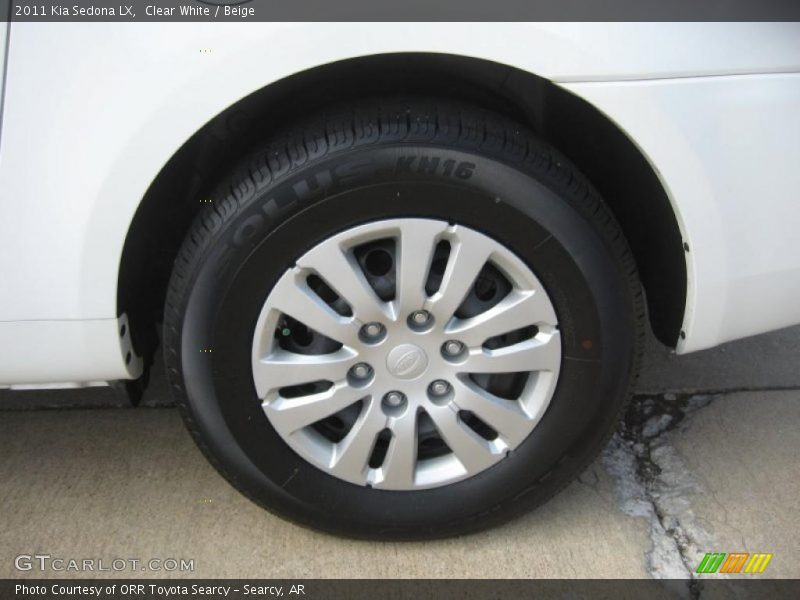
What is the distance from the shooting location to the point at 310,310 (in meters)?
1.69

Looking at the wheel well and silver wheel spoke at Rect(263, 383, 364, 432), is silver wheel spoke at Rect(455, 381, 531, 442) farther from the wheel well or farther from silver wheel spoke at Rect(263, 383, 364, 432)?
the wheel well

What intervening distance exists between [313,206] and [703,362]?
1.72m

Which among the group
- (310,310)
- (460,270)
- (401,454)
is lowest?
(401,454)

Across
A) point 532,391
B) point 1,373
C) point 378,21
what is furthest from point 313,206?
point 1,373

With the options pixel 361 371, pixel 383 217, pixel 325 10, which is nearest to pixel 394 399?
pixel 361 371

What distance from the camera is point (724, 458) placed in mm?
2273

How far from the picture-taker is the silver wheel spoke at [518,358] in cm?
176

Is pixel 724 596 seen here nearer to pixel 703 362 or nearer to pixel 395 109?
pixel 703 362

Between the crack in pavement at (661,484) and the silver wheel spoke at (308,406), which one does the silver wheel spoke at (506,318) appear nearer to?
the silver wheel spoke at (308,406)

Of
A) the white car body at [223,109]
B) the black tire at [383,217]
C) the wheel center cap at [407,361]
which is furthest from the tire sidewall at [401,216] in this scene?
the wheel center cap at [407,361]

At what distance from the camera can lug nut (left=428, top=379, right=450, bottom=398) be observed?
5.92 ft

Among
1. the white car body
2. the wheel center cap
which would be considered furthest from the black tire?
the wheel center cap

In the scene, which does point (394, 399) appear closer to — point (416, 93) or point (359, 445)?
point (359, 445)

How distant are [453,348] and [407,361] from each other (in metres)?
0.11
